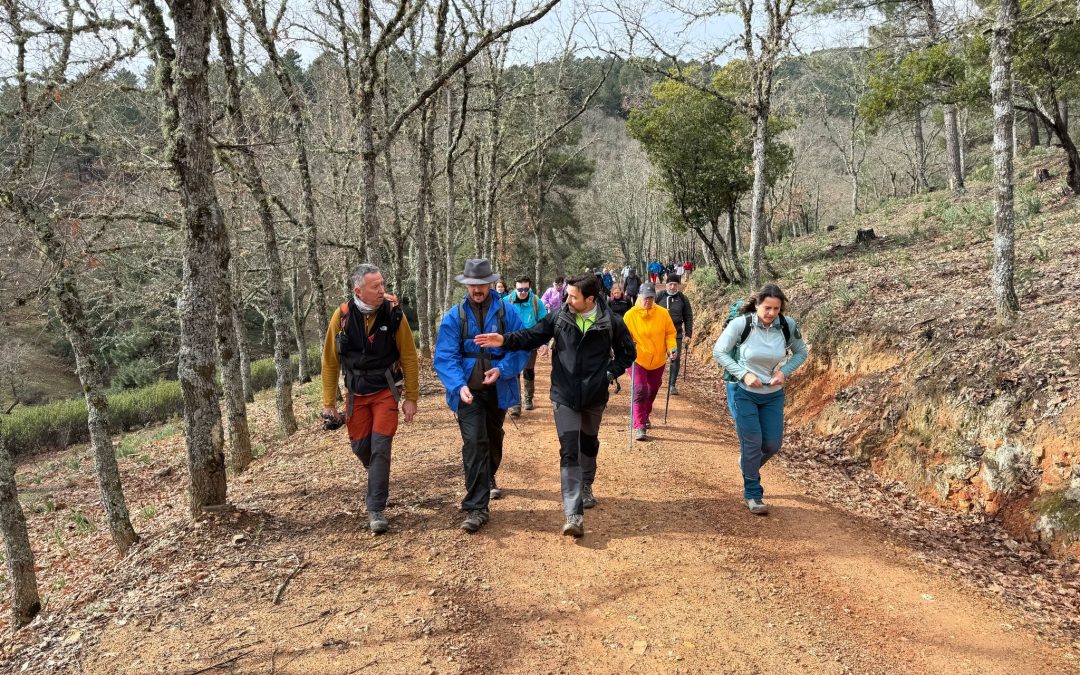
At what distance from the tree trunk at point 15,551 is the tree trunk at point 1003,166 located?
10985 mm

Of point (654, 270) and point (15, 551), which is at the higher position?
point (654, 270)

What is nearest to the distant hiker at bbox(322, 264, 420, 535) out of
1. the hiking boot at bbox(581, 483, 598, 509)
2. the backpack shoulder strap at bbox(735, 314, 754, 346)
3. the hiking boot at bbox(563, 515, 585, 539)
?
the hiking boot at bbox(563, 515, 585, 539)

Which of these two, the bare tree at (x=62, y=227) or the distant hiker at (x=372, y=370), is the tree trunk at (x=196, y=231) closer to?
the distant hiker at (x=372, y=370)

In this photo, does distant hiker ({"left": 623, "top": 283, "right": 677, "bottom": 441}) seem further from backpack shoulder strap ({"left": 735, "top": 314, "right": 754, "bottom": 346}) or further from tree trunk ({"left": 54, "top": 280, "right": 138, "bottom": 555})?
tree trunk ({"left": 54, "top": 280, "right": 138, "bottom": 555})

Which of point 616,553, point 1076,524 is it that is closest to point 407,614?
point 616,553

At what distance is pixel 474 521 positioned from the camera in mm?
5012

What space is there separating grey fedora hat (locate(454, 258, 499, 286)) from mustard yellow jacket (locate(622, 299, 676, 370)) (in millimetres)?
2810

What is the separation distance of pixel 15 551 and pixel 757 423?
23.4ft

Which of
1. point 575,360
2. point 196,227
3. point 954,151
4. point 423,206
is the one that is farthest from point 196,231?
point 954,151

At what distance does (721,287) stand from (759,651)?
54.5ft

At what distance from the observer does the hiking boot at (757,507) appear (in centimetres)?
557

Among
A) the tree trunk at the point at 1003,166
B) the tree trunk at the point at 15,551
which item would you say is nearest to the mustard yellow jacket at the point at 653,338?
the tree trunk at the point at 1003,166

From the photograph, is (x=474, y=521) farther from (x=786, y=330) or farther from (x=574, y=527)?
(x=786, y=330)

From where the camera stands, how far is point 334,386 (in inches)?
202
